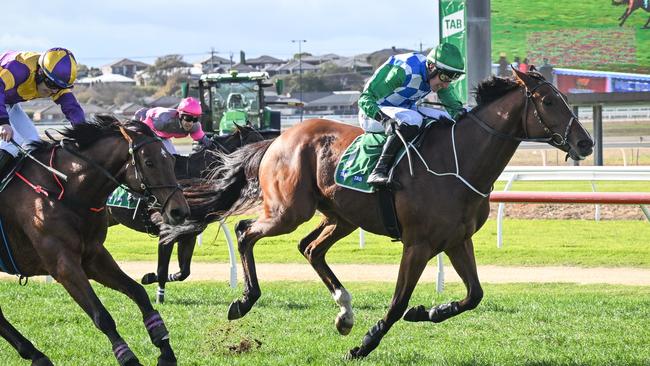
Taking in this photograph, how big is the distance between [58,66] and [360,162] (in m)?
2.16

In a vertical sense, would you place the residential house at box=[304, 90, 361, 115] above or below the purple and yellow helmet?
below

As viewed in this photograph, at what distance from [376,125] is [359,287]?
10.2ft

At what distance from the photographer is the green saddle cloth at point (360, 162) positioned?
7344 millimetres

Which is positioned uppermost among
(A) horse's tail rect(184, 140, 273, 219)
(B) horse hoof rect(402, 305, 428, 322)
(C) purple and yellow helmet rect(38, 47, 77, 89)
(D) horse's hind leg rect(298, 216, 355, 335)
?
(C) purple and yellow helmet rect(38, 47, 77, 89)

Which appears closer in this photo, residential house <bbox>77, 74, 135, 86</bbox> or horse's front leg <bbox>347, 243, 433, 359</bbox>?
horse's front leg <bbox>347, 243, 433, 359</bbox>

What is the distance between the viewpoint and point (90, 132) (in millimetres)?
6398

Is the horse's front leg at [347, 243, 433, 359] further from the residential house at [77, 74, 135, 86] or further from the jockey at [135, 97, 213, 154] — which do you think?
the residential house at [77, 74, 135, 86]

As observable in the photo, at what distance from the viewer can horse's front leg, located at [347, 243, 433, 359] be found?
6.65 meters

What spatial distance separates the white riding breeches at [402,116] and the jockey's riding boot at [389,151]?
0.05m

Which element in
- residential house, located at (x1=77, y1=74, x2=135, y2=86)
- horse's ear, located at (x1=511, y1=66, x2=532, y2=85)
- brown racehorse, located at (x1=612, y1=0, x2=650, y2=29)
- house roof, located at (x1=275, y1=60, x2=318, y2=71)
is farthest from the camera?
house roof, located at (x1=275, y1=60, x2=318, y2=71)

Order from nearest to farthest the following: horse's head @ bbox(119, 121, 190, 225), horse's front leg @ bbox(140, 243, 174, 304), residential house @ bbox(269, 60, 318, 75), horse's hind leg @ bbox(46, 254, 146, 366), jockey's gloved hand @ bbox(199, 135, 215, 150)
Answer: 1. horse's hind leg @ bbox(46, 254, 146, 366)
2. horse's head @ bbox(119, 121, 190, 225)
3. horse's front leg @ bbox(140, 243, 174, 304)
4. jockey's gloved hand @ bbox(199, 135, 215, 150)
5. residential house @ bbox(269, 60, 318, 75)

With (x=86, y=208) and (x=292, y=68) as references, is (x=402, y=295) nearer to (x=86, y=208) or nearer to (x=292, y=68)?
(x=86, y=208)

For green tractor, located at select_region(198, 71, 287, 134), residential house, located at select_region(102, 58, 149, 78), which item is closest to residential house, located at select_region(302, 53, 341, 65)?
residential house, located at select_region(102, 58, 149, 78)

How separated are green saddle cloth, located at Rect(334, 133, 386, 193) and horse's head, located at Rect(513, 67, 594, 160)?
3.53ft
